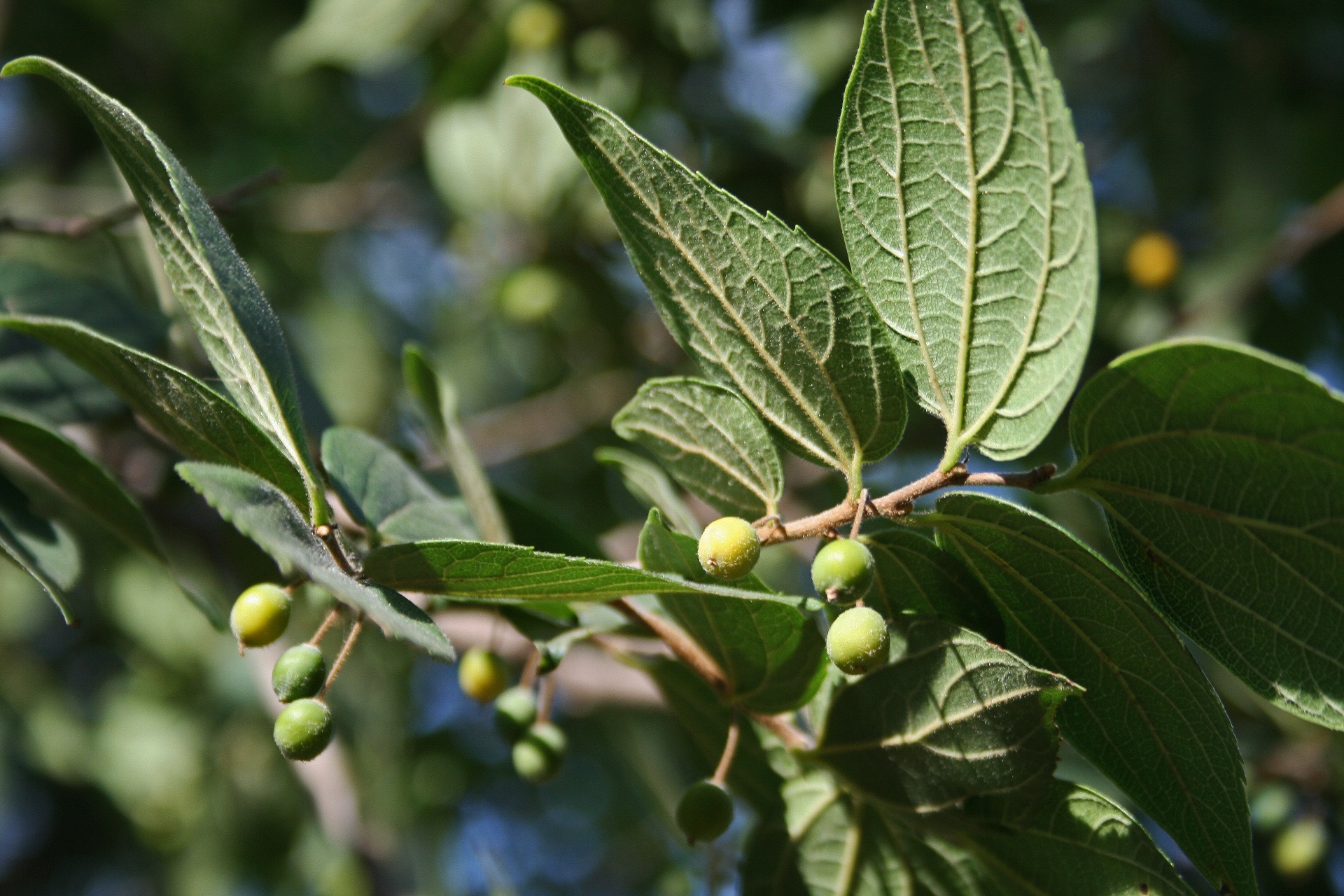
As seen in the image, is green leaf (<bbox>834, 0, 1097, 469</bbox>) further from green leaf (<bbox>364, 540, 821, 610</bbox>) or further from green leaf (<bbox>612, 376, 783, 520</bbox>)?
green leaf (<bbox>364, 540, 821, 610</bbox>)

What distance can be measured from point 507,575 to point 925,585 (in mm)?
395

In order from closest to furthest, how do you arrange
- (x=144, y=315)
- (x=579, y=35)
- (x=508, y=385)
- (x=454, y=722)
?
(x=144, y=315), (x=579, y=35), (x=454, y=722), (x=508, y=385)

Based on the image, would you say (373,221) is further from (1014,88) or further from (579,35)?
(1014,88)

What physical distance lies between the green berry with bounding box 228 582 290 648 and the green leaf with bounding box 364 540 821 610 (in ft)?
0.32

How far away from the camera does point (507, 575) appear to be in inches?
35.1

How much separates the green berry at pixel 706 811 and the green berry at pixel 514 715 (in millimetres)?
332

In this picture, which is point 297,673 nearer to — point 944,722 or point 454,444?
point 454,444

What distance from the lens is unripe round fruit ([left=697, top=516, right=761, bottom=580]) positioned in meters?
0.91

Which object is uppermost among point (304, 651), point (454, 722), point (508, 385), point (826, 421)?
point (826, 421)

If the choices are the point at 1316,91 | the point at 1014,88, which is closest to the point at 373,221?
the point at 1316,91

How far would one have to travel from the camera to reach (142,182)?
90 centimetres

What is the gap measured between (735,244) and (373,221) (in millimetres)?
3181

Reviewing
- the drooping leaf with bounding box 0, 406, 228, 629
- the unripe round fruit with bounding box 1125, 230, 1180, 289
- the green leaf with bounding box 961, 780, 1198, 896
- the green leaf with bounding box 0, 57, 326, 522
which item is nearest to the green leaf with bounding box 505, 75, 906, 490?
→ the green leaf with bounding box 0, 57, 326, 522

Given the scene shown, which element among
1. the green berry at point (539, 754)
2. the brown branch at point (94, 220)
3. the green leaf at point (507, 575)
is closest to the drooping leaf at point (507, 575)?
the green leaf at point (507, 575)
